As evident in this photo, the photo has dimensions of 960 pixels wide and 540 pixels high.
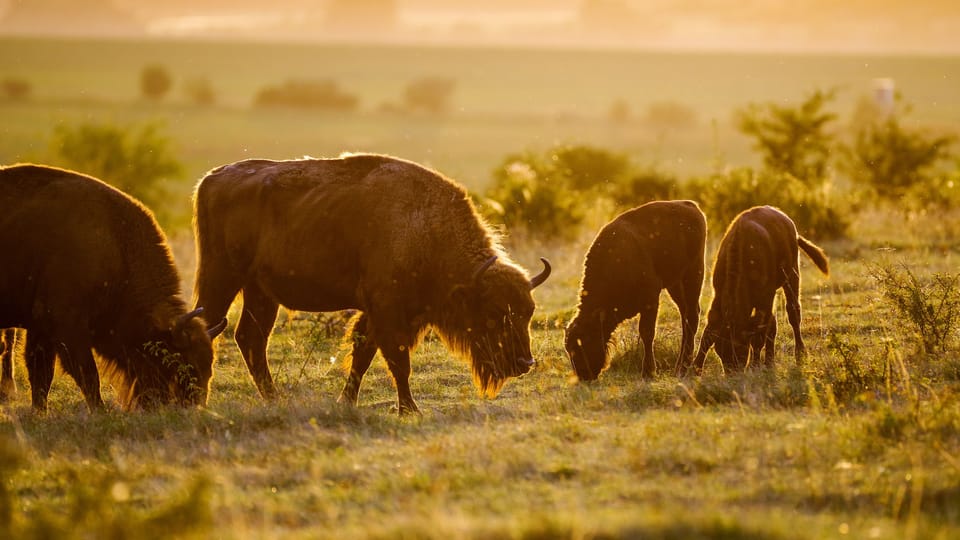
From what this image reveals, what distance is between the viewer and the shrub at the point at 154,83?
116m

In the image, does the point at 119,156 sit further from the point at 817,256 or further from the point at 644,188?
the point at 817,256

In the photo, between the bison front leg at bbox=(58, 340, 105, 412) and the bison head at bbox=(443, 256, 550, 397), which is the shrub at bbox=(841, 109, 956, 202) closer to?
the bison head at bbox=(443, 256, 550, 397)

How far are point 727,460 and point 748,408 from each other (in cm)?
144

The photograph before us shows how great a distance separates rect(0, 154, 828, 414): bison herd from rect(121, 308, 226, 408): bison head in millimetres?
13

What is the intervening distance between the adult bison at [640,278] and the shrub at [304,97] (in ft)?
349

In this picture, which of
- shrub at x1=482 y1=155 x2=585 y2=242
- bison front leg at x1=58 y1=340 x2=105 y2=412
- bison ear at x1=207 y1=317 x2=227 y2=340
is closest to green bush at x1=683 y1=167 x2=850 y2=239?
shrub at x1=482 y1=155 x2=585 y2=242

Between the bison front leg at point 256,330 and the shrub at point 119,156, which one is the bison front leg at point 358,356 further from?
the shrub at point 119,156

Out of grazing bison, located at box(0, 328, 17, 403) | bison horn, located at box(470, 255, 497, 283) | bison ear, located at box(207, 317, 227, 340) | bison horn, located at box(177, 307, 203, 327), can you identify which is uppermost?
bison horn, located at box(470, 255, 497, 283)

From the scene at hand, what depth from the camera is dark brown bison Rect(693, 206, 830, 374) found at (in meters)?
10.1

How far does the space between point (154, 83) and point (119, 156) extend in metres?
83.0

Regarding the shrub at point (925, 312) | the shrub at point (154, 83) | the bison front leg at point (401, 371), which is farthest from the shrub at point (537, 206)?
the shrub at point (154, 83)

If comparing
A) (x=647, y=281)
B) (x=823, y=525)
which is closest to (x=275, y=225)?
(x=647, y=281)

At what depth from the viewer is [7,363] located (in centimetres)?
1109

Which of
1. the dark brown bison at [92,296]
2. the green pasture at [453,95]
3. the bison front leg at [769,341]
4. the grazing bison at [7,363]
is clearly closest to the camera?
the dark brown bison at [92,296]
